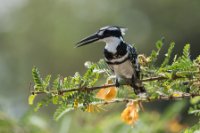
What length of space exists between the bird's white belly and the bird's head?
158 mm

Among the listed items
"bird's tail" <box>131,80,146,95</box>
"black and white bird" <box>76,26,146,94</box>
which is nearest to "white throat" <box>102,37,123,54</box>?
"black and white bird" <box>76,26,146,94</box>

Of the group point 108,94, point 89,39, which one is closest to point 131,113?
point 108,94

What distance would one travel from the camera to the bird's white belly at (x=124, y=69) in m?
4.28

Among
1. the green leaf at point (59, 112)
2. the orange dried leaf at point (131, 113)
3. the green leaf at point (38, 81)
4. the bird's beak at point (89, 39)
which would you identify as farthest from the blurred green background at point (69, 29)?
the green leaf at point (38, 81)

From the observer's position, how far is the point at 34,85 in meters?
A: 3.42

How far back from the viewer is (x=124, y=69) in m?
4.77

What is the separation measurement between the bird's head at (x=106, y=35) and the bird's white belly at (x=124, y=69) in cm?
16

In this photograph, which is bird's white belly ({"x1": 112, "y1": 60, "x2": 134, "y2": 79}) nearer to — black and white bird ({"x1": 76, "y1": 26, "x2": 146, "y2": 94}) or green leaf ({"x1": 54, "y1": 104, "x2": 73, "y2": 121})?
black and white bird ({"x1": 76, "y1": 26, "x2": 146, "y2": 94})

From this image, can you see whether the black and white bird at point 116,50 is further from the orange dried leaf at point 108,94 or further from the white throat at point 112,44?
the orange dried leaf at point 108,94

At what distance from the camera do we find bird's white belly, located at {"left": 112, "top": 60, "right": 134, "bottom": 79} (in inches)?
169

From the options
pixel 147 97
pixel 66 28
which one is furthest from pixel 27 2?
pixel 147 97

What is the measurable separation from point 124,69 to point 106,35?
0.39 meters

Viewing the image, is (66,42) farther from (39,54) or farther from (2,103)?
(2,103)

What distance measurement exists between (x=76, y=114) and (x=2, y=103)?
2.71 feet
